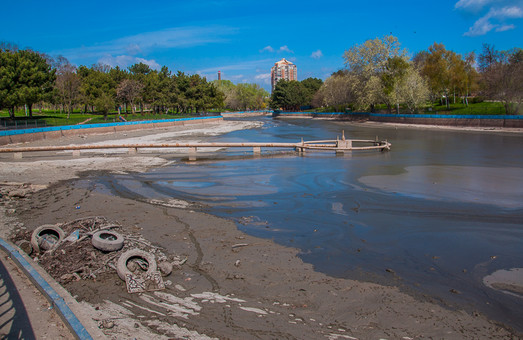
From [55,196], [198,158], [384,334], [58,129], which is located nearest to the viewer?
[384,334]

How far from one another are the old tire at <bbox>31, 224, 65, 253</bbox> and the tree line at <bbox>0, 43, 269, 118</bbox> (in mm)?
39857

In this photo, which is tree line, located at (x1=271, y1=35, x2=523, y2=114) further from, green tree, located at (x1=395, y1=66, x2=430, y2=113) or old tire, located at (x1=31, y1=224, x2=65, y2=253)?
old tire, located at (x1=31, y1=224, x2=65, y2=253)

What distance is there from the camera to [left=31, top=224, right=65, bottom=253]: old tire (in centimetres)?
864

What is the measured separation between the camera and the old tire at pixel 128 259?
7282 millimetres

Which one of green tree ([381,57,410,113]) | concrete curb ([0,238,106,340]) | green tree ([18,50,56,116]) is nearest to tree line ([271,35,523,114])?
green tree ([381,57,410,113])

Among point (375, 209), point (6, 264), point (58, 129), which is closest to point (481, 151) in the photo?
point (375, 209)

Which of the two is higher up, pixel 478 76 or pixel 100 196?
pixel 478 76

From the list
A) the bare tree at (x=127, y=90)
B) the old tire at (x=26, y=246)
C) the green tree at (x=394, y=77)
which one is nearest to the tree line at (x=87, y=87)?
the bare tree at (x=127, y=90)

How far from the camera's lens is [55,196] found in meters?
15.0

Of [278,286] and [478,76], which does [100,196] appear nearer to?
[278,286]

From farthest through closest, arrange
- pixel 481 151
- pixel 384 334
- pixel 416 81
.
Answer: pixel 416 81, pixel 481 151, pixel 384 334

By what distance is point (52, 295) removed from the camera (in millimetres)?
5578

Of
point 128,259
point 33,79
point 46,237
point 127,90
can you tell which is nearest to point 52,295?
point 128,259

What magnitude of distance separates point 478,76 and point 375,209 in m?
83.0
